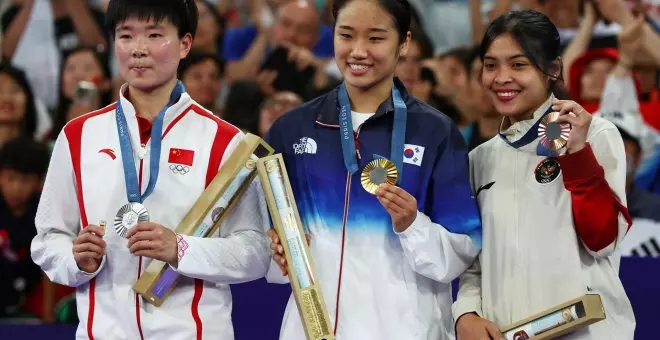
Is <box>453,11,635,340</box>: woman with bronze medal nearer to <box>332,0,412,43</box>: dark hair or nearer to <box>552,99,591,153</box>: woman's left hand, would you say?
<box>552,99,591,153</box>: woman's left hand

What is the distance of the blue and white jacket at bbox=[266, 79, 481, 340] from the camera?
3.35 metres

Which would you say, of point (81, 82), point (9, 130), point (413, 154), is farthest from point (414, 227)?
point (9, 130)

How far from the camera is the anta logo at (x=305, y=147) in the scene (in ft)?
11.5

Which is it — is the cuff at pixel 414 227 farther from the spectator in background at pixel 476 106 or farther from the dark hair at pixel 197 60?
the dark hair at pixel 197 60

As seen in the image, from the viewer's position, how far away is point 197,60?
269 inches

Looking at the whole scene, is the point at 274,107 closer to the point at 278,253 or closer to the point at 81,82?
the point at 81,82

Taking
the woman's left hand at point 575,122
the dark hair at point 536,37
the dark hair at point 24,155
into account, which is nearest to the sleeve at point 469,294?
the woman's left hand at point 575,122

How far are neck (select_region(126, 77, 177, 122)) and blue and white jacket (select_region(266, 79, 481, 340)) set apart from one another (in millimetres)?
426

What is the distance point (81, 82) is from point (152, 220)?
3.65 m

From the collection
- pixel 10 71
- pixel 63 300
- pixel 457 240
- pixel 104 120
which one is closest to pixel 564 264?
pixel 457 240

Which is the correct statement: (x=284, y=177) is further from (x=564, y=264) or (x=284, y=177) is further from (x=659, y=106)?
(x=659, y=106)

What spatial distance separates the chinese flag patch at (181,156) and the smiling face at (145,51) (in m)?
0.23

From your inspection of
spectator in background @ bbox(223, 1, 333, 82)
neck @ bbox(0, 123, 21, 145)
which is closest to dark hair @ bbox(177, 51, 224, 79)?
spectator in background @ bbox(223, 1, 333, 82)

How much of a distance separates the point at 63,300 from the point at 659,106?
340 centimetres
